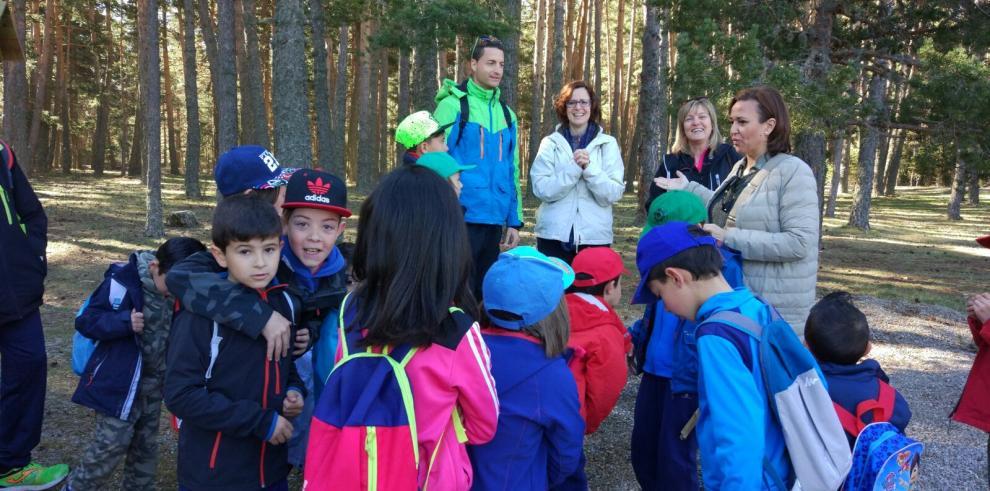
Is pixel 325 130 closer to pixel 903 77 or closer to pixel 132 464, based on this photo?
pixel 903 77

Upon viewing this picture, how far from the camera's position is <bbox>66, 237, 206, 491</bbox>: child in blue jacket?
298cm

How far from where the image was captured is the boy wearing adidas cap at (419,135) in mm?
3975

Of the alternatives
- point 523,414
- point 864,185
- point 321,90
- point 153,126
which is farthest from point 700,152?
→ point 321,90

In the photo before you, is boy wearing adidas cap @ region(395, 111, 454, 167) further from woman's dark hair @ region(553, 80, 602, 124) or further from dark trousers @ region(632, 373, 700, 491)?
dark trousers @ region(632, 373, 700, 491)

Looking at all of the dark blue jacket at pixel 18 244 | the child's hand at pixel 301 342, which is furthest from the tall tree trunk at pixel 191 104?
Result: the child's hand at pixel 301 342

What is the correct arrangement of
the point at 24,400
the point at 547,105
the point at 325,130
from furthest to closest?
1. the point at 547,105
2. the point at 325,130
3. the point at 24,400

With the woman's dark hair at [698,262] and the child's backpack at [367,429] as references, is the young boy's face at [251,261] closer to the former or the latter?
the child's backpack at [367,429]

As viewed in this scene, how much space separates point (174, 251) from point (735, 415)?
238cm

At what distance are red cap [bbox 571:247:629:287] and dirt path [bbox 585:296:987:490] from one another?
1.44m

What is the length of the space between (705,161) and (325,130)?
17.3 meters

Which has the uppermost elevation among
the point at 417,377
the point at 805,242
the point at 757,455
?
the point at 805,242

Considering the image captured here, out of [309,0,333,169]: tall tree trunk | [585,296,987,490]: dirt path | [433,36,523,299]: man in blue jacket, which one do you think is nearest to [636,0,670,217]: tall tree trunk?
[585,296,987,490]: dirt path

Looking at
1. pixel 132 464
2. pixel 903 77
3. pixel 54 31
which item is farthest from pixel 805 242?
Answer: pixel 54 31

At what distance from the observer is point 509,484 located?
2.28 metres
